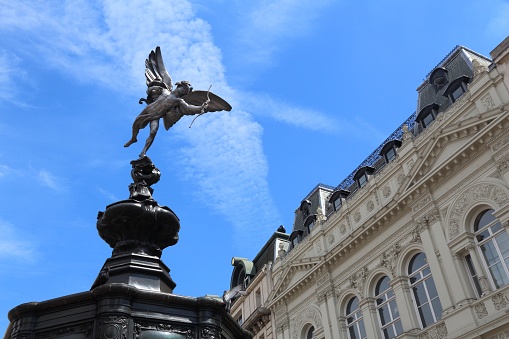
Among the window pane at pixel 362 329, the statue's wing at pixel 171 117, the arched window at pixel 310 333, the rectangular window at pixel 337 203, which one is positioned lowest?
the statue's wing at pixel 171 117

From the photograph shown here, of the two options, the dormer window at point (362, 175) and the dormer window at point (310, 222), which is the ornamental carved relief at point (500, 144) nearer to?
the dormer window at point (362, 175)

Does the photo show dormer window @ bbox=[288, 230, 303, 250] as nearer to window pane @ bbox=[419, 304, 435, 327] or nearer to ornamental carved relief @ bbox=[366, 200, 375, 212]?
ornamental carved relief @ bbox=[366, 200, 375, 212]

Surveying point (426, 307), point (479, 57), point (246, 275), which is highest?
point (479, 57)

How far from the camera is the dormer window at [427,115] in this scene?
2662 centimetres

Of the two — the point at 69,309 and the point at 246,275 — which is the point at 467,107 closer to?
the point at 69,309

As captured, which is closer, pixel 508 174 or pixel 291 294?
pixel 508 174

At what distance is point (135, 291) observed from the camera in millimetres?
5805

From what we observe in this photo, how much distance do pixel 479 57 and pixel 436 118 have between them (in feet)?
23.3

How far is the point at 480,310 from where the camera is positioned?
19.8 meters

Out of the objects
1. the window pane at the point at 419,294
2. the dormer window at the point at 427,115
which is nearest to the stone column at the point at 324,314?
the window pane at the point at 419,294

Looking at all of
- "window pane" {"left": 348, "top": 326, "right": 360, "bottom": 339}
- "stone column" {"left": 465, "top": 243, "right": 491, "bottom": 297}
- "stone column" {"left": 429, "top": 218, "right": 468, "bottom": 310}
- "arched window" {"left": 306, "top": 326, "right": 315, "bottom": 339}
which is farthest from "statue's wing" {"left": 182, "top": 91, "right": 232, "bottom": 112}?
"arched window" {"left": 306, "top": 326, "right": 315, "bottom": 339}

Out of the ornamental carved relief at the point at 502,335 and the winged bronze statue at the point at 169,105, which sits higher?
the winged bronze statue at the point at 169,105

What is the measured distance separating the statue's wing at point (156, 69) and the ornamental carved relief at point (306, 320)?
22939 millimetres

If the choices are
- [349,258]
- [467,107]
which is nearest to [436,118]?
[467,107]
